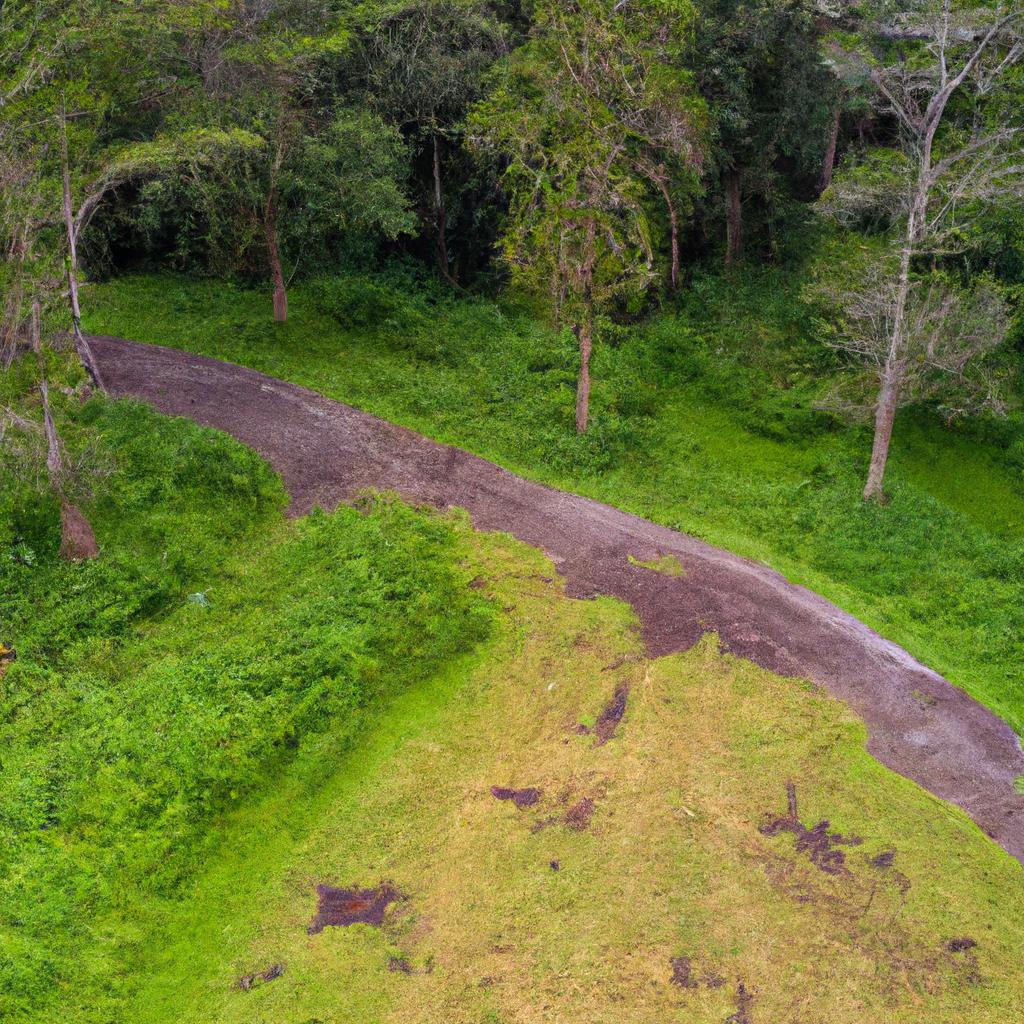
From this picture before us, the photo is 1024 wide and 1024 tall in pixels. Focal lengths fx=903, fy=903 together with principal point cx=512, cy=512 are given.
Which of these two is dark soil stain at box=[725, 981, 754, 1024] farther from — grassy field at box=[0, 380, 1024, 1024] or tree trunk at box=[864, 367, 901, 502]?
tree trunk at box=[864, 367, 901, 502]

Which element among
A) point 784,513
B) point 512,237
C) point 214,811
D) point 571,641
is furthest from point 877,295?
point 214,811

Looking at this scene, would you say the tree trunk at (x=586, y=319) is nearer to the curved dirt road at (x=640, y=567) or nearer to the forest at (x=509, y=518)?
the forest at (x=509, y=518)

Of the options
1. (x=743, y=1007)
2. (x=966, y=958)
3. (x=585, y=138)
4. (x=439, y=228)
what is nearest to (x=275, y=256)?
(x=439, y=228)

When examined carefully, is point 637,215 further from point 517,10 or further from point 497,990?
point 497,990

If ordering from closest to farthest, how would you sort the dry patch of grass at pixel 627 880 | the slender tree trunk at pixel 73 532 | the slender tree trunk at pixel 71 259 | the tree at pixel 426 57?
the dry patch of grass at pixel 627 880, the slender tree trunk at pixel 73 532, the slender tree trunk at pixel 71 259, the tree at pixel 426 57

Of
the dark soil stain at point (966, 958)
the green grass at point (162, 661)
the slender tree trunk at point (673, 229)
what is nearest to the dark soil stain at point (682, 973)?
the dark soil stain at point (966, 958)

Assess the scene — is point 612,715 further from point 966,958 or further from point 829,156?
point 829,156
